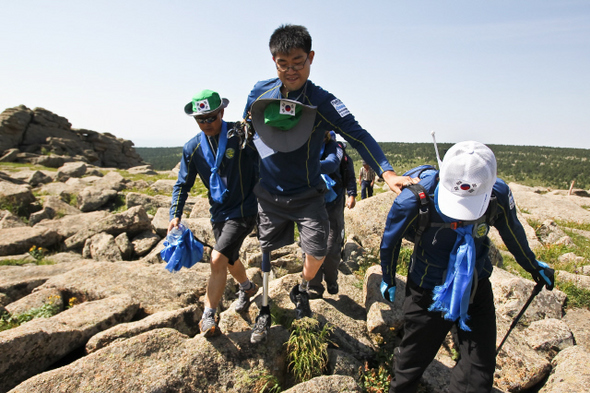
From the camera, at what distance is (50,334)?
151 inches

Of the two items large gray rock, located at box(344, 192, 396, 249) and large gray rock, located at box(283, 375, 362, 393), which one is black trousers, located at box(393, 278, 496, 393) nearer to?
large gray rock, located at box(283, 375, 362, 393)

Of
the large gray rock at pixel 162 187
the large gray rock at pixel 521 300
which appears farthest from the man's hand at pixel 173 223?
the large gray rock at pixel 162 187

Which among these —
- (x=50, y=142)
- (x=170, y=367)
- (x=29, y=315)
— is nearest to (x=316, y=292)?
(x=170, y=367)

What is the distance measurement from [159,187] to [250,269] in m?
15.7

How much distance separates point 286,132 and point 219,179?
1160 mm

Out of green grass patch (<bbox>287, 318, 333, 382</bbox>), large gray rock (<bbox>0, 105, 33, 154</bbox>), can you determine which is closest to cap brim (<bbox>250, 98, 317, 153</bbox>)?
green grass patch (<bbox>287, 318, 333, 382</bbox>)

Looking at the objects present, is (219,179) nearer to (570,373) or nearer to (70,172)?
(570,373)

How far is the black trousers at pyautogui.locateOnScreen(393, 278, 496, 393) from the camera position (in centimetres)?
310

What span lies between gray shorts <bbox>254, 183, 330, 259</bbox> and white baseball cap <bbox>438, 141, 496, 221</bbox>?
1502 mm

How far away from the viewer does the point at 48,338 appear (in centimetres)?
382

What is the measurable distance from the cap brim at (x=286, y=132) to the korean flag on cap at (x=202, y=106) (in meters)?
0.69

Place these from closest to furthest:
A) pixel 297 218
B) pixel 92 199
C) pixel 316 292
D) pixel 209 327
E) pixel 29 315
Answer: pixel 209 327
pixel 297 218
pixel 29 315
pixel 316 292
pixel 92 199

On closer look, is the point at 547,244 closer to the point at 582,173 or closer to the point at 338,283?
the point at 338,283

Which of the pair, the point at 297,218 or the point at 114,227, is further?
the point at 114,227
